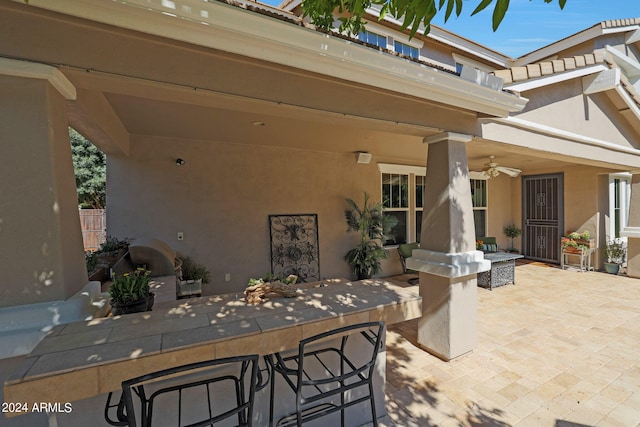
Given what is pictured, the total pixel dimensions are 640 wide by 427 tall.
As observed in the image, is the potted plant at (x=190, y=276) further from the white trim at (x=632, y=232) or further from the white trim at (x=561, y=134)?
the white trim at (x=632, y=232)

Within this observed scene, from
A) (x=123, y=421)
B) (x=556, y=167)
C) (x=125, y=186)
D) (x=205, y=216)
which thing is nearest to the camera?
(x=123, y=421)

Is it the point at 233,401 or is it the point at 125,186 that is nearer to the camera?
the point at 233,401

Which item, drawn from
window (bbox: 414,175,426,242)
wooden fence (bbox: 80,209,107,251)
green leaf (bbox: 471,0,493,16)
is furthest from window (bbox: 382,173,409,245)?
wooden fence (bbox: 80,209,107,251)

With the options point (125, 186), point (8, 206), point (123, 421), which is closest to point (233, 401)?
point (123, 421)

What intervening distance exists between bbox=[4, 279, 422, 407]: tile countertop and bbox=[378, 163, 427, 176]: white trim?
4.98 metres

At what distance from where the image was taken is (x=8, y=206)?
4.85 ft

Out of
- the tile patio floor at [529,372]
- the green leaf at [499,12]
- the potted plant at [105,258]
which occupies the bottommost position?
the tile patio floor at [529,372]

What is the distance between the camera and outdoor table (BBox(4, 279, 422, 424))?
49.4 inches

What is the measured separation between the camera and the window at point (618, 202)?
742 centimetres

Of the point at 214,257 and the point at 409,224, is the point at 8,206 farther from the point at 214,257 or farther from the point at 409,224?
the point at 409,224

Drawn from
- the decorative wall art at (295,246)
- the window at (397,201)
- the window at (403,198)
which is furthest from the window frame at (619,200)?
the decorative wall art at (295,246)

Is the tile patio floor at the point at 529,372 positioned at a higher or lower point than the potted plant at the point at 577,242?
lower

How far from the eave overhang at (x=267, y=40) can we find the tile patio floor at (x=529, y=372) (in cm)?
288

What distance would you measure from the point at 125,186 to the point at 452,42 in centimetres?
821
